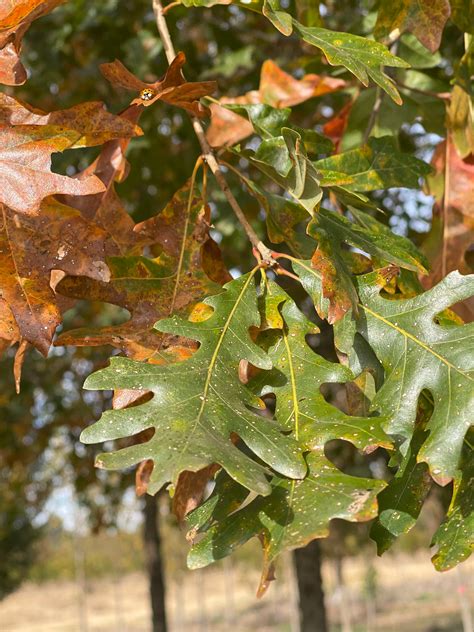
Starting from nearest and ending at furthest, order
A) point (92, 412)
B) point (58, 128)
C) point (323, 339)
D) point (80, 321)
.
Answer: point (58, 128)
point (323, 339)
point (80, 321)
point (92, 412)

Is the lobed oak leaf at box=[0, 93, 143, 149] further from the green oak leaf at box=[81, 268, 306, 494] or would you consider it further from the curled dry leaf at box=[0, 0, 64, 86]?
the green oak leaf at box=[81, 268, 306, 494]

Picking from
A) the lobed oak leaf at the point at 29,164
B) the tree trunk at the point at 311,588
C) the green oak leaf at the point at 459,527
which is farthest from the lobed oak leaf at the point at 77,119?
the tree trunk at the point at 311,588

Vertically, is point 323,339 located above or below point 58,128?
below

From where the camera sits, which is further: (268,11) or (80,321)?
(80,321)

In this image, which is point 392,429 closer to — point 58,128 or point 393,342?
point 393,342

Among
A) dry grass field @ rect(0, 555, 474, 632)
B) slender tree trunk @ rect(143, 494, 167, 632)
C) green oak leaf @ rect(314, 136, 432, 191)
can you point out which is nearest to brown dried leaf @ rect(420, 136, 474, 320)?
green oak leaf @ rect(314, 136, 432, 191)

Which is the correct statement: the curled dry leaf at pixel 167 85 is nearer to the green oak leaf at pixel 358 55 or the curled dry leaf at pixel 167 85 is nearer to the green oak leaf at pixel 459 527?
the green oak leaf at pixel 358 55

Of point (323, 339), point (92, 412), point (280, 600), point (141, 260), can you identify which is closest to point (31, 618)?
point (280, 600)
